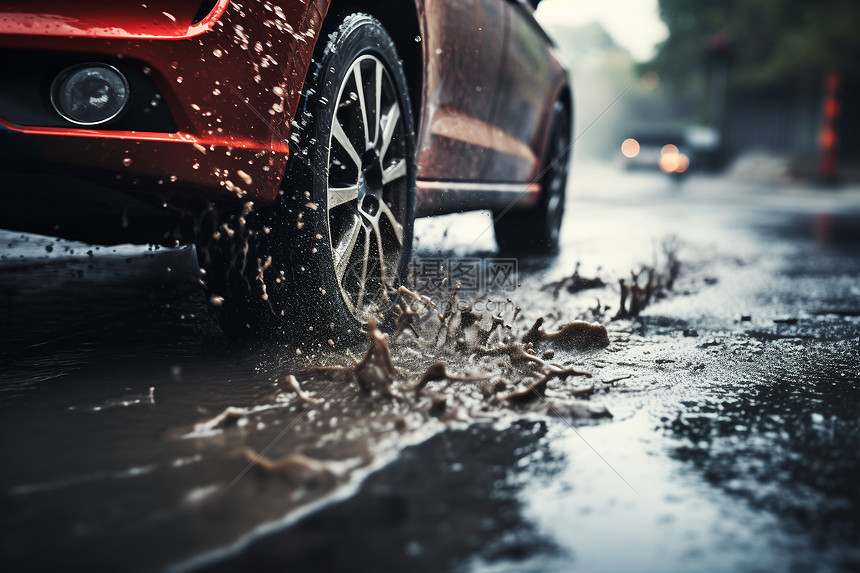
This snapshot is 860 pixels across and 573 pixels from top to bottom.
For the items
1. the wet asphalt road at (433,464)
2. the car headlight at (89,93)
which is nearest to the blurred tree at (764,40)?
the wet asphalt road at (433,464)

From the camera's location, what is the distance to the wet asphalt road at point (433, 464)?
139 cm

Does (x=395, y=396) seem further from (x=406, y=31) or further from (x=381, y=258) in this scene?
(x=406, y=31)

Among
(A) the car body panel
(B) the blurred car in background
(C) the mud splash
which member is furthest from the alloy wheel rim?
(B) the blurred car in background

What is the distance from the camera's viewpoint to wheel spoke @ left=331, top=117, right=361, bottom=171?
2.58m

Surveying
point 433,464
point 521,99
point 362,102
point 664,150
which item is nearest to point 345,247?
point 362,102

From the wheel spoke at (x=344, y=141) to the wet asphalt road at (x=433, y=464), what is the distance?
631 mm

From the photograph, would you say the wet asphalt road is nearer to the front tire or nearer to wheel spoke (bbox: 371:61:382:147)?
the front tire

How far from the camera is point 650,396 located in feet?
7.42

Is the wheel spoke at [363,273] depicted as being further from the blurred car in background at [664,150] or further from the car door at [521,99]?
the blurred car in background at [664,150]

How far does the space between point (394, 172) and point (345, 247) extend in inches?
16.8

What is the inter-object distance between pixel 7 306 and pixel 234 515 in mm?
2393

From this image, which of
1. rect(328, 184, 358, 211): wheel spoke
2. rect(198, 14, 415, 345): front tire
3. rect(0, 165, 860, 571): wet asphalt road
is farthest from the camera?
rect(328, 184, 358, 211): wheel spoke

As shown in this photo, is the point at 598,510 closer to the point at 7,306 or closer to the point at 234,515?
the point at 234,515

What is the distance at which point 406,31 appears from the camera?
9.81ft
